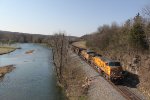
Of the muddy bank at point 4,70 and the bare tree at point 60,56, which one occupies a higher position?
the bare tree at point 60,56

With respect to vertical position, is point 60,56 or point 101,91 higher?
point 60,56

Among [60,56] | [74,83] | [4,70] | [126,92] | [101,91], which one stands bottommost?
[4,70]

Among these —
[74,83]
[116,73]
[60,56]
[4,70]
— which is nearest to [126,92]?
[116,73]

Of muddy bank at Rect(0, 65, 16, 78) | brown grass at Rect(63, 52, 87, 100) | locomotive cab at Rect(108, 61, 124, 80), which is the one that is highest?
locomotive cab at Rect(108, 61, 124, 80)

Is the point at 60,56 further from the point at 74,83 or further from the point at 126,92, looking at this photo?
the point at 126,92

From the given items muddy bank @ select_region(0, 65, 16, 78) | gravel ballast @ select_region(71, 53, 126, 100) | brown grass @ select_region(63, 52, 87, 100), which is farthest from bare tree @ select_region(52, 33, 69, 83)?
muddy bank @ select_region(0, 65, 16, 78)

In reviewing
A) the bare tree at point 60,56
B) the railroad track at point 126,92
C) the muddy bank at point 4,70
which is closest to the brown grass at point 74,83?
the bare tree at point 60,56

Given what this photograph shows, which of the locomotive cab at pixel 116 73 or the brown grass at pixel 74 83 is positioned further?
the locomotive cab at pixel 116 73

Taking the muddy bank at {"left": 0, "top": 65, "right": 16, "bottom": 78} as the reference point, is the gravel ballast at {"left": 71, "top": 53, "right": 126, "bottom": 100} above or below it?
above

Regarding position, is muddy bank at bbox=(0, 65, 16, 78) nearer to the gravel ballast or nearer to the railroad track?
A: the gravel ballast

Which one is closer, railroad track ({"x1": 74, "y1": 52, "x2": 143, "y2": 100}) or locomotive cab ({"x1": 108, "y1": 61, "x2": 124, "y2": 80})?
railroad track ({"x1": 74, "y1": 52, "x2": 143, "y2": 100})

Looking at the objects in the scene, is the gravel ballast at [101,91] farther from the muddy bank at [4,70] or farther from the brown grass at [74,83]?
the muddy bank at [4,70]

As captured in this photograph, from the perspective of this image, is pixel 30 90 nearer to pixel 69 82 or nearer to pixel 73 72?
pixel 69 82

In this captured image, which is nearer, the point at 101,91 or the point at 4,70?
the point at 101,91
